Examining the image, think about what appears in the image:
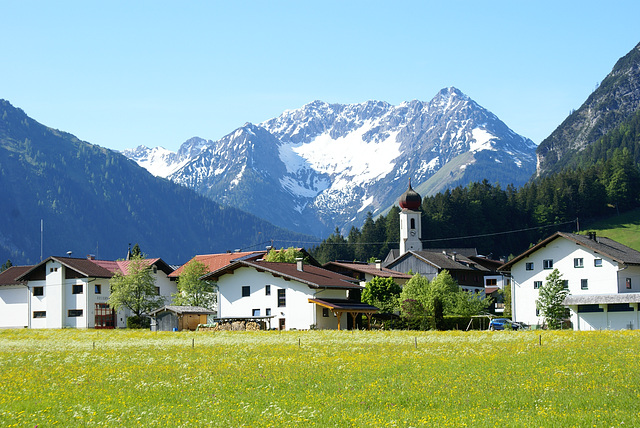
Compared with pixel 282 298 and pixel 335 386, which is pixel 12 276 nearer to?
pixel 282 298

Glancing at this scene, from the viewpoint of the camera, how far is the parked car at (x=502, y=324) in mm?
72275

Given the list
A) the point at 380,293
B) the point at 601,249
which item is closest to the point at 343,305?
the point at 380,293

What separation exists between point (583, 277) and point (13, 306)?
72.8m

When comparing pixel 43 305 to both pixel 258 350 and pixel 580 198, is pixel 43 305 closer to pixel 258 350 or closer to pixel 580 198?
pixel 258 350

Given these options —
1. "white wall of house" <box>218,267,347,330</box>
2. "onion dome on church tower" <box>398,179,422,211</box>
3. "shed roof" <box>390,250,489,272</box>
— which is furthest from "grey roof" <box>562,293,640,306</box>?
"onion dome on church tower" <box>398,179,422,211</box>

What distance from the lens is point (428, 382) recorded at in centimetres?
2653

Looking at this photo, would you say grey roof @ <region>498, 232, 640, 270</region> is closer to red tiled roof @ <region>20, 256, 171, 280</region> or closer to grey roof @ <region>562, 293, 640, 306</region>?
grey roof @ <region>562, 293, 640, 306</region>

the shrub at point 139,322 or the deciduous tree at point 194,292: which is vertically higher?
the deciduous tree at point 194,292

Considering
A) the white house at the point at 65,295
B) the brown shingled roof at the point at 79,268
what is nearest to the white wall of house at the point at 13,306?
the white house at the point at 65,295

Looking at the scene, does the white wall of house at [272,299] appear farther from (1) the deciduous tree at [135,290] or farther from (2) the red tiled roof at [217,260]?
(2) the red tiled roof at [217,260]

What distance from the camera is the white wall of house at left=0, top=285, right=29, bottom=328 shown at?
10200 centimetres

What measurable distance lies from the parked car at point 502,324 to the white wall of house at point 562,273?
4.10 meters

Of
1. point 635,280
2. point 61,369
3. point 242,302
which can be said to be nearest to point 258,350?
point 61,369

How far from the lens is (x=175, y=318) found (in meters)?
78.6
